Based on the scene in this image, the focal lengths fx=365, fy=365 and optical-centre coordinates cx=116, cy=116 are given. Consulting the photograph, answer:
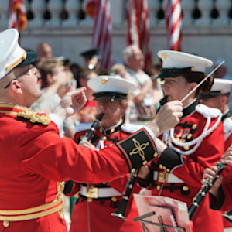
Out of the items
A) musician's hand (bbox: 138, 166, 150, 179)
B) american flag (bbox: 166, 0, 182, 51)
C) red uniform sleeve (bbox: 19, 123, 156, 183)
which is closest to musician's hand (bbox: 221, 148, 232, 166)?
musician's hand (bbox: 138, 166, 150, 179)

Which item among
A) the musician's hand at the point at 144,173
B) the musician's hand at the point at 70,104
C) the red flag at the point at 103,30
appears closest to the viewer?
the musician's hand at the point at 70,104

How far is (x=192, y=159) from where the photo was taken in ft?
10.2

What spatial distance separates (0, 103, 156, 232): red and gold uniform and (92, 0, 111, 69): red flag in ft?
24.6

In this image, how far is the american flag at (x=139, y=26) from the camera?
9891 millimetres

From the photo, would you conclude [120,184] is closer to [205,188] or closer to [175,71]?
[205,188]

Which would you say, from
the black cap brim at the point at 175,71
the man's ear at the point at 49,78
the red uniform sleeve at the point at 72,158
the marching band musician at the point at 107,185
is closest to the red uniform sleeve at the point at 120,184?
the marching band musician at the point at 107,185

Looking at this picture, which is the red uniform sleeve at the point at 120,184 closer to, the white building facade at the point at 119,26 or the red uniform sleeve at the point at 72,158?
the red uniform sleeve at the point at 72,158

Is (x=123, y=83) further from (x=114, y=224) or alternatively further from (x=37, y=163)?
(x=37, y=163)

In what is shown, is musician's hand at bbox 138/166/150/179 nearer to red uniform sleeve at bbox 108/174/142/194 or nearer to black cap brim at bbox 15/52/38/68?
red uniform sleeve at bbox 108/174/142/194

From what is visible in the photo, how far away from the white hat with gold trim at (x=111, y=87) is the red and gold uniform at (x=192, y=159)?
68 centimetres

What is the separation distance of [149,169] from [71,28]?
9551 millimetres

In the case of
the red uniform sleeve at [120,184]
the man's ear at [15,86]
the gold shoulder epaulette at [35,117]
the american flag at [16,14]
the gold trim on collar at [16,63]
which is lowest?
the red uniform sleeve at [120,184]

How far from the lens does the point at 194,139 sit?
10.1 feet

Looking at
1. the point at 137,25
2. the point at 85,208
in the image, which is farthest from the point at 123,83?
the point at 137,25
